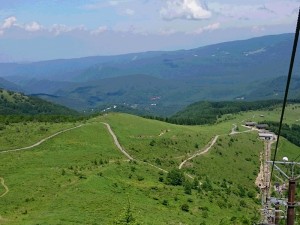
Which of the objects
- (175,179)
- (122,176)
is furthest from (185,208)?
(175,179)

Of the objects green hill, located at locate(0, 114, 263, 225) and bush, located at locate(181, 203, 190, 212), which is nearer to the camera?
green hill, located at locate(0, 114, 263, 225)

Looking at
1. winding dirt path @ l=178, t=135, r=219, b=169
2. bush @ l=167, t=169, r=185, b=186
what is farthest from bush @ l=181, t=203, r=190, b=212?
winding dirt path @ l=178, t=135, r=219, b=169

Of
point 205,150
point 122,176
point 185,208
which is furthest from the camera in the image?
point 205,150

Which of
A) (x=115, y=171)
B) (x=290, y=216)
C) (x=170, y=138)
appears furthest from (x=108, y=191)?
(x=170, y=138)

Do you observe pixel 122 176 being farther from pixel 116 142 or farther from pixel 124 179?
pixel 116 142

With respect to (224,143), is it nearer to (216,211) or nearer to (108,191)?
(216,211)

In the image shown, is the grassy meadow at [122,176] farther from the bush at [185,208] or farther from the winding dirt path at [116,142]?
the winding dirt path at [116,142]

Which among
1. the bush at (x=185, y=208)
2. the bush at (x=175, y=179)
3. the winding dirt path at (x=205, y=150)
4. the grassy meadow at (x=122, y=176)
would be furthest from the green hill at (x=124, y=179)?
the winding dirt path at (x=205, y=150)

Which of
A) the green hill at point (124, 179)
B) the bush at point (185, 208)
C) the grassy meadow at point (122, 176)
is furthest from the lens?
the bush at point (185, 208)

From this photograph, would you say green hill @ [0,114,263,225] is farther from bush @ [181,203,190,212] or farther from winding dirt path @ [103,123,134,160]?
winding dirt path @ [103,123,134,160]
